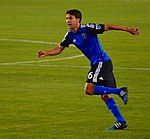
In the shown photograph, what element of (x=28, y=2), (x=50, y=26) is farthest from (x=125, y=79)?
Answer: (x=28, y=2)

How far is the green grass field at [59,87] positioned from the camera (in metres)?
14.0

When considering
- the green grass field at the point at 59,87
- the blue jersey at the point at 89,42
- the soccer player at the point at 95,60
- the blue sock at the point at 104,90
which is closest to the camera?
the blue sock at the point at 104,90

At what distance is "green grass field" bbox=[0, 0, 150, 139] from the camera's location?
14.0 metres

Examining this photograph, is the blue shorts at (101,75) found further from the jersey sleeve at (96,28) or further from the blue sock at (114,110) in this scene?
the jersey sleeve at (96,28)

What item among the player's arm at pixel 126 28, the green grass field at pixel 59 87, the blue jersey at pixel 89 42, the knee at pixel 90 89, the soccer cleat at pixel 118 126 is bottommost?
the green grass field at pixel 59 87

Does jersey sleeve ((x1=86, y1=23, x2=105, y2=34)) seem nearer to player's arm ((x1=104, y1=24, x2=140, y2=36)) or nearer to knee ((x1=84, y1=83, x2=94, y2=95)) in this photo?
player's arm ((x1=104, y1=24, x2=140, y2=36))

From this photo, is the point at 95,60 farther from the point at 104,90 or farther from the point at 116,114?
the point at 116,114

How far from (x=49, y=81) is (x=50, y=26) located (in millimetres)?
16959

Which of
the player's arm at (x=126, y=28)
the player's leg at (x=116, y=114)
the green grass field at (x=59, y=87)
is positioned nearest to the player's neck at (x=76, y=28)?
the player's arm at (x=126, y=28)

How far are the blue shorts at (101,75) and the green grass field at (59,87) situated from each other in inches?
34.3

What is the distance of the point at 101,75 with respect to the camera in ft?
45.5

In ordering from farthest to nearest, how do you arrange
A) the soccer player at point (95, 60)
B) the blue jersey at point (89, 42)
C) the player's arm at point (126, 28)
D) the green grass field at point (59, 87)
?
the green grass field at point (59, 87) → the blue jersey at point (89, 42) → the soccer player at point (95, 60) → the player's arm at point (126, 28)

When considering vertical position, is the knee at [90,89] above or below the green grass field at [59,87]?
above

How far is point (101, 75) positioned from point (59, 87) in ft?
17.2
